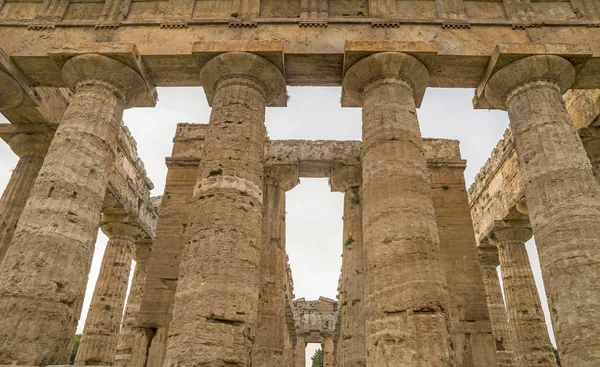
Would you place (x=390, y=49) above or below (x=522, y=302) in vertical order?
above

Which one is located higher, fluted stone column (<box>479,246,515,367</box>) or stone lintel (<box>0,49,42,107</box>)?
stone lintel (<box>0,49,42,107</box>)

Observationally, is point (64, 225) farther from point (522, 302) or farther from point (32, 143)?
point (522, 302)

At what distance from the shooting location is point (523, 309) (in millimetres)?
14383

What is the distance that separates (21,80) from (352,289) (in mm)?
9974

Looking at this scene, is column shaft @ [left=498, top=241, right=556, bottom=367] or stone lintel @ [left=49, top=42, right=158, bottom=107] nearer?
stone lintel @ [left=49, top=42, right=158, bottom=107]

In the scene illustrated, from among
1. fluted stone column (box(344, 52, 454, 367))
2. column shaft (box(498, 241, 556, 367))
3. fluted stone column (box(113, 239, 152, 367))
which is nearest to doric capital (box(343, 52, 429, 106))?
fluted stone column (box(344, 52, 454, 367))

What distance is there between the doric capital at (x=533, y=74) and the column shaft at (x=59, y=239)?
8.44 meters

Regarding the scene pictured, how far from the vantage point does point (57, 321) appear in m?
6.97

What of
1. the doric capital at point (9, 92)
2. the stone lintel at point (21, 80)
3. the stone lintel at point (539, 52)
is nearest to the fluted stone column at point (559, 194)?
the stone lintel at point (539, 52)

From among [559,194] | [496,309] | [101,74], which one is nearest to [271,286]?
[101,74]

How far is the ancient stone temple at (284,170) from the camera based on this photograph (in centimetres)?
663

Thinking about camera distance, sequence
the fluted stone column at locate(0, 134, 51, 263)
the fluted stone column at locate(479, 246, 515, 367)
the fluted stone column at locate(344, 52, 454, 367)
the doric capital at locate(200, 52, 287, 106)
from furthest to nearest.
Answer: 1. the fluted stone column at locate(479, 246, 515, 367)
2. the fluted stone column at locate(0, 134, 51, 263)
3. the doric capital at locate(200, 52, 287, 106)
4. the fluted stone column at locate(344, 52, 454, 367)

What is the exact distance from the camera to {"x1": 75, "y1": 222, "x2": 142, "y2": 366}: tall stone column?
14.3 meters

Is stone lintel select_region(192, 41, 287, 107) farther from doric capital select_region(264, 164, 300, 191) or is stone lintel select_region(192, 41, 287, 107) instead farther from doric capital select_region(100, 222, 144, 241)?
doric capital select_region(100, 222, 144, 241)
